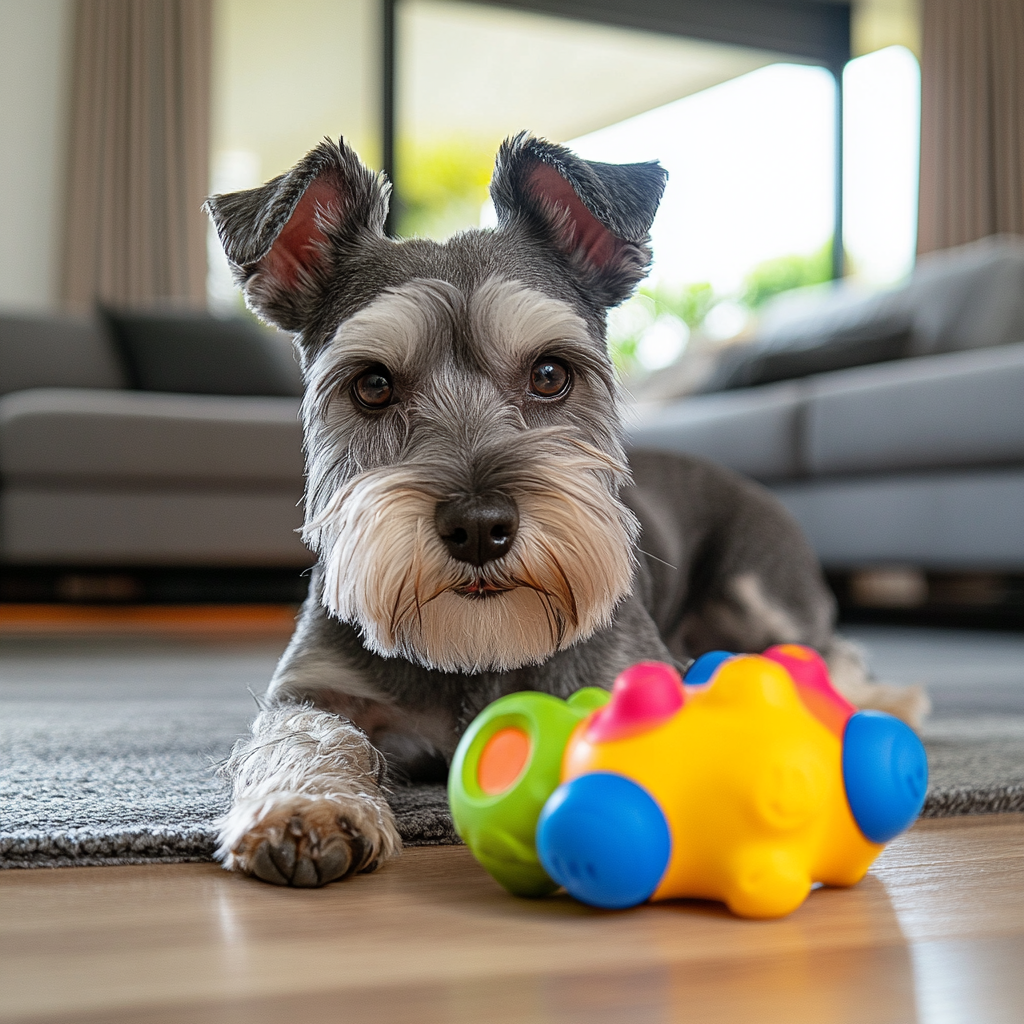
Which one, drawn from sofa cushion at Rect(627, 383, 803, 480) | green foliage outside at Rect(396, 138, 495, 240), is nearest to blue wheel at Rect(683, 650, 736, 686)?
sofa cushion at Rect(627, 383, 803, 480)

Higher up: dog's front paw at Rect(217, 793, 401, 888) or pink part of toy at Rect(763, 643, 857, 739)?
pink part of toy at Rect(763, 643, 857, 739)

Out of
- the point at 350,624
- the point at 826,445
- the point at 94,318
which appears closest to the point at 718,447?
the point at 826,445

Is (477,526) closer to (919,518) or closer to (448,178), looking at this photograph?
(919,518)

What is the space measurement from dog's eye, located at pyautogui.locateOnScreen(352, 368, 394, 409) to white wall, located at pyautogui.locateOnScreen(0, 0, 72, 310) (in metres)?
6.79

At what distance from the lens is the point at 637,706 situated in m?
1.01

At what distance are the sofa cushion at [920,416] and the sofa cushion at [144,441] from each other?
6.93 ft

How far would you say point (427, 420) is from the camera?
4.86 feet

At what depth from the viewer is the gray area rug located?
1.25 m

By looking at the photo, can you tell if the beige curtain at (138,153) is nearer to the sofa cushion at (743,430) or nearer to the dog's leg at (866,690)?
the sofa cushion at (743,430)

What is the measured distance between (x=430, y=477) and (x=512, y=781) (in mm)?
403

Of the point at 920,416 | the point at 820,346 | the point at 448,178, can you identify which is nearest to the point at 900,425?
the point at 920,416

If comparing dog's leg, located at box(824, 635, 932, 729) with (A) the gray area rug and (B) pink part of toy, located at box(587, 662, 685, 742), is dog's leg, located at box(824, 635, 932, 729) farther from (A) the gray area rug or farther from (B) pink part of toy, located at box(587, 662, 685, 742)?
(B) pink part of toy, located at box(587, 662, 685, 742)

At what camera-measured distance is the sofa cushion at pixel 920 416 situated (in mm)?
3805

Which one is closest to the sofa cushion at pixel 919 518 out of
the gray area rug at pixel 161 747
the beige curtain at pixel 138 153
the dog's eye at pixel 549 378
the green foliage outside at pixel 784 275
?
the gray area rug at pixel 161 747
